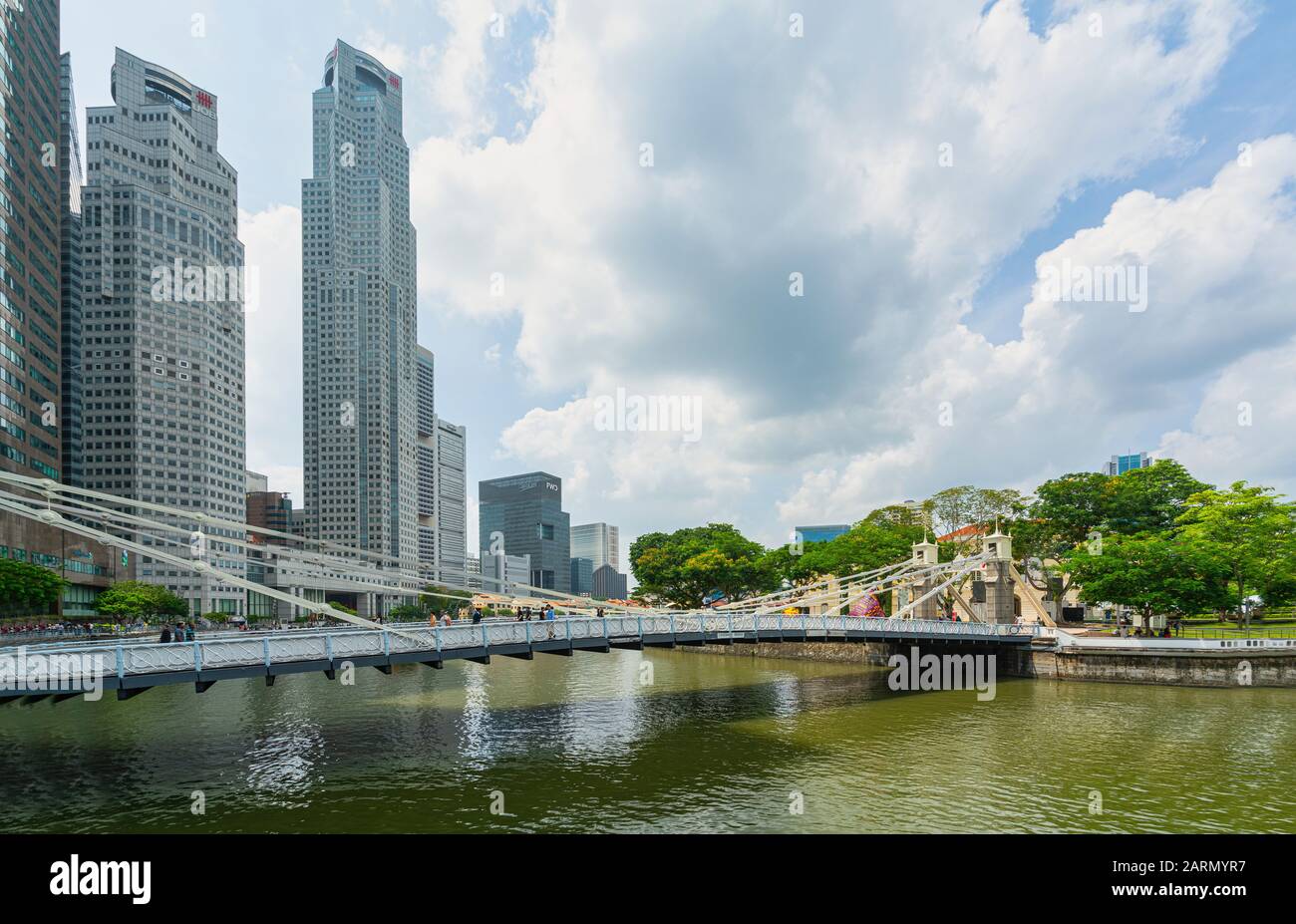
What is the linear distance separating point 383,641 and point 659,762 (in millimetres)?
9923

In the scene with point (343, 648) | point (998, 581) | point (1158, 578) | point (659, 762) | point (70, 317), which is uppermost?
point (70, 317)

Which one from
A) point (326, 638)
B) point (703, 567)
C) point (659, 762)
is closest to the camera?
point (326, 638)

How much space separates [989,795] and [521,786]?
13.2 m

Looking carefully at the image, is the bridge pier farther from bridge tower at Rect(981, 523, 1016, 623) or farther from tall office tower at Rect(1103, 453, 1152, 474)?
tall office tower at Rect(1103, 453, 1152, 474)

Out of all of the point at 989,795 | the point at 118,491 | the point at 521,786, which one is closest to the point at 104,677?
the point at 521,786

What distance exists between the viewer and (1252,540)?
4312 centimetres

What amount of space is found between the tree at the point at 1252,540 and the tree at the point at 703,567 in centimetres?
3632

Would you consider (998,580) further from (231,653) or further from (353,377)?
(353,377)

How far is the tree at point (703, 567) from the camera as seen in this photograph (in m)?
70.1

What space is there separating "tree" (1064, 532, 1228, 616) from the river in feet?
21.3

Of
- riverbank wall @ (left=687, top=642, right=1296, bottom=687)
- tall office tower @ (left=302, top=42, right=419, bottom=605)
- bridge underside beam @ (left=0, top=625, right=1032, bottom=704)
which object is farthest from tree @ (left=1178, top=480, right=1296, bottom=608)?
tall office tower @ (left=302, top=42, right=419, bottom=605)

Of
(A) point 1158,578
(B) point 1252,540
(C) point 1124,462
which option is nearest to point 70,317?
(A) point 1158,578
